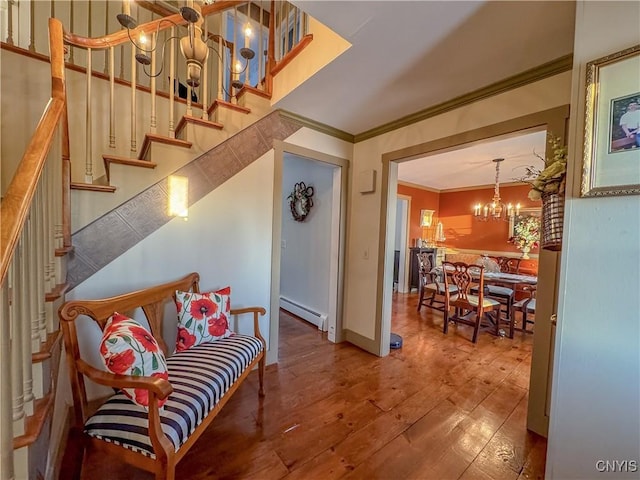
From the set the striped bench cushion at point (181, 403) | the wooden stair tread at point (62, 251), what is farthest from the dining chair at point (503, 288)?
the wooden stair tread at point (62, 251)

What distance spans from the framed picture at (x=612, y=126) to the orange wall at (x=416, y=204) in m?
4.78

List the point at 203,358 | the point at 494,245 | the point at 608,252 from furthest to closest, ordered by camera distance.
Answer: the point at 494,245
the point at 203,358
the point at 608,252

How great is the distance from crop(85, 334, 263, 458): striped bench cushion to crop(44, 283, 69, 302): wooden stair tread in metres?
0.55

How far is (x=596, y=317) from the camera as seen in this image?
1065 mm

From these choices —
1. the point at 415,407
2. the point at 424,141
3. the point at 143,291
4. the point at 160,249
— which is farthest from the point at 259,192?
the point at 415,407

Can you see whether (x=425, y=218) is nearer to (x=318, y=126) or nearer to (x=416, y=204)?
(x=416, y=204)

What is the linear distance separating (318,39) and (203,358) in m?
2.17

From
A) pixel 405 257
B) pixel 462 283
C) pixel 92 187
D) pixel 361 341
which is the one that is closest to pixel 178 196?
pixel 92 187

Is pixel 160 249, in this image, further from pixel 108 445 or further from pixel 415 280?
pixel 415 280

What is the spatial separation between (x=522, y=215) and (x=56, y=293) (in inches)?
260

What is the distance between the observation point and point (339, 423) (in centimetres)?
Answer: 177

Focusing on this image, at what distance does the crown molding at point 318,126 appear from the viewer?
249cm

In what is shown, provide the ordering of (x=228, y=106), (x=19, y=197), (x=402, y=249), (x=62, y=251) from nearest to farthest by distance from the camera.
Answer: (x=19, y=197) < (x=62, y=251) < (x=228, y=106) < (x=402, y=249)

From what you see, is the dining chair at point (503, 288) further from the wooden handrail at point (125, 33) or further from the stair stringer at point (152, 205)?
the wooden handrail at point (125, 33)
